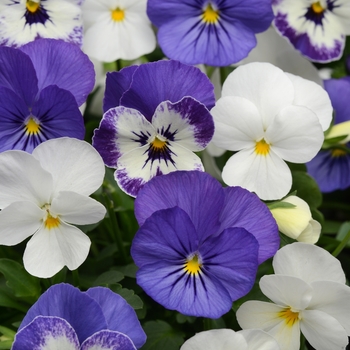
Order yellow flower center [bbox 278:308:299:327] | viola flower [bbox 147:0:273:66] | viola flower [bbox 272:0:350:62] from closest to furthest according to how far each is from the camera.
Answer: yellow flower center [bbox 278:308:299:327]
viola flower [bbox 147:0:273:66]
viola flower [bbox 272:0:350:62]

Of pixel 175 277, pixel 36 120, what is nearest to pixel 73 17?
pixel 36 120

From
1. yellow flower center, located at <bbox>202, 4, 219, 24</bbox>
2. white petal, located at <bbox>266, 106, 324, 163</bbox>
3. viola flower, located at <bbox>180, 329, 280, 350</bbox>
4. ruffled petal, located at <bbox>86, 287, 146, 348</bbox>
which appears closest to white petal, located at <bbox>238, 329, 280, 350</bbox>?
viola flower, located at <bbox>180, 329, 280, 350</bbox>

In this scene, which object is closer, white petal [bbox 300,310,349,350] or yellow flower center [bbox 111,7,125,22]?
white petal [bbox 300,310,349,350]

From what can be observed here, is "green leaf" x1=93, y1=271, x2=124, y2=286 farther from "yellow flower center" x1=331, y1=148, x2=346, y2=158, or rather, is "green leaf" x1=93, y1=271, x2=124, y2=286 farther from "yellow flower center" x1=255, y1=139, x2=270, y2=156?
"yellow flower center" x1=331, y1=148, x2=346, y2=158

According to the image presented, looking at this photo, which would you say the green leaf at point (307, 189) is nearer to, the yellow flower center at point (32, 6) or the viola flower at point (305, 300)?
the viola flower at point (305, 300)

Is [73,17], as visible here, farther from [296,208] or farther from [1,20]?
[296,208]

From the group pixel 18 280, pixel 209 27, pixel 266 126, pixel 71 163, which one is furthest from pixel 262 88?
pixel 18 280

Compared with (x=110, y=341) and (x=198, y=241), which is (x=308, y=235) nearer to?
(x=198, y=241)
